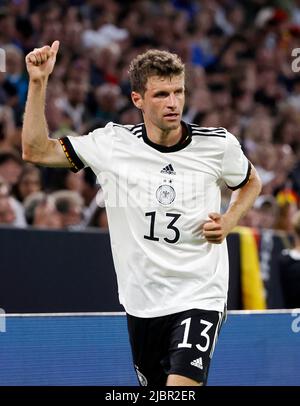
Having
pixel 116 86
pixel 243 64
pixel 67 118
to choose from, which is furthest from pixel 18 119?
pixel 243 64

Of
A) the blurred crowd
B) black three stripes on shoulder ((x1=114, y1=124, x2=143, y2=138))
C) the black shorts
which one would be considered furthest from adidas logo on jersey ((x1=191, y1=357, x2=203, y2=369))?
the blurred crowd

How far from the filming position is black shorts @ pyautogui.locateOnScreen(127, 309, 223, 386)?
599 cm

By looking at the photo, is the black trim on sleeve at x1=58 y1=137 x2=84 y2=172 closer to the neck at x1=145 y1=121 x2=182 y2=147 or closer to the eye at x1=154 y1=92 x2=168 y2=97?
the neck at x1=145 y1=121 x2=182 y2=147

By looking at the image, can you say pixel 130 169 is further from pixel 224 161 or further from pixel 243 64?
pixel 243 64

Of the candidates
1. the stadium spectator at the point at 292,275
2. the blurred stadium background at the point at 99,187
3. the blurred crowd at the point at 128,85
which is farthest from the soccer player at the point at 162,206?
the blurred crowd at the point at 128,85

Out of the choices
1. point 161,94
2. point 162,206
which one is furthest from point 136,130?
point 162,206

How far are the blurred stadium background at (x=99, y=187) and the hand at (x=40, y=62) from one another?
5.79 ft

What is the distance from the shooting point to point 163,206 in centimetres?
618

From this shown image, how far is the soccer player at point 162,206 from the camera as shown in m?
6.11

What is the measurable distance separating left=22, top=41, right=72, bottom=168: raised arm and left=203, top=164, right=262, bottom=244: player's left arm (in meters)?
0.90

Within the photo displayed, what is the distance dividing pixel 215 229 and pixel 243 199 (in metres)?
0.46

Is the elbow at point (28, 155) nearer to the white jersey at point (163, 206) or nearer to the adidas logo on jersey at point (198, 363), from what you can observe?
the white jersey at point (163, 206)

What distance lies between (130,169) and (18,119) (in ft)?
22.2

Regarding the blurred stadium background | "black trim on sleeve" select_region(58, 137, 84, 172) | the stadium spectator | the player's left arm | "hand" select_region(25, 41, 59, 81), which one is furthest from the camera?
the stadium spectator
